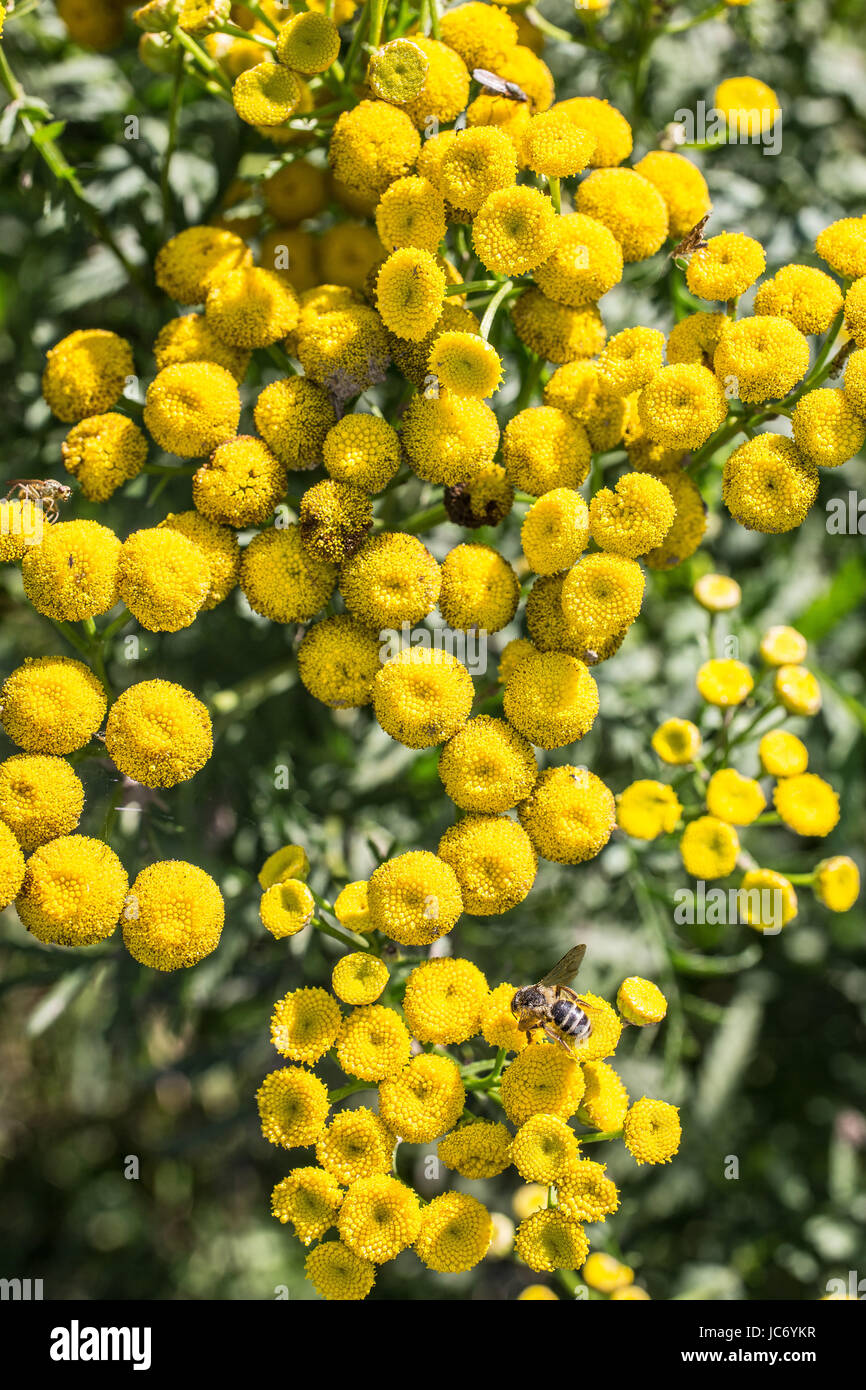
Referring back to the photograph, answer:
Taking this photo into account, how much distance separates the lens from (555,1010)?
6.18ft

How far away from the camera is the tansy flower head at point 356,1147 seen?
1.93 metres

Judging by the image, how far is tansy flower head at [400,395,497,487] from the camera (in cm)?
203

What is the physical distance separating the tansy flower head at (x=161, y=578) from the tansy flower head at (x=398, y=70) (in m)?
0.91

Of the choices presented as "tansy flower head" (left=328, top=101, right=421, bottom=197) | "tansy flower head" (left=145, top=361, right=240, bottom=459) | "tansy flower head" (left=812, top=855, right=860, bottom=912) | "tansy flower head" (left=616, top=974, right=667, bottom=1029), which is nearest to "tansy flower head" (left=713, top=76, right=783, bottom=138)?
"tansy flower head" (left=328, top=101, right=421, bottom=197)

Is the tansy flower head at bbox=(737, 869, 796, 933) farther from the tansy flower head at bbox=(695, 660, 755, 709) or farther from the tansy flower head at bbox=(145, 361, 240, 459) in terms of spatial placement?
the tansy flower head at bbox=(145, 361, 240, 459)

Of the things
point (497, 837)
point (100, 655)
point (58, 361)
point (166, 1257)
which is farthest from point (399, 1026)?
point (166, 1257)

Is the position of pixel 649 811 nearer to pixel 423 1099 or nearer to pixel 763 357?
pixel 423 1099

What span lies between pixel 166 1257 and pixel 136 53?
3.68 meters

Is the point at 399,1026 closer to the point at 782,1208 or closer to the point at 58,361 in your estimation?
the point at 58,361

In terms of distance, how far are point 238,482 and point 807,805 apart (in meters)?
1.40

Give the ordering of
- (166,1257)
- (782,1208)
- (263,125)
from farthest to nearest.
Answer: (166,1257)
(782,1208)
(263,125)

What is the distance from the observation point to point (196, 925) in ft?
6.57

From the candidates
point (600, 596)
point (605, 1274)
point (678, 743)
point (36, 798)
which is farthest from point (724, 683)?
point (36, 798)

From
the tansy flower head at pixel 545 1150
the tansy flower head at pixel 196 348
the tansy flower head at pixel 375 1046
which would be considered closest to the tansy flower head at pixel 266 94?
the tansy flower head at pixel 196 348
